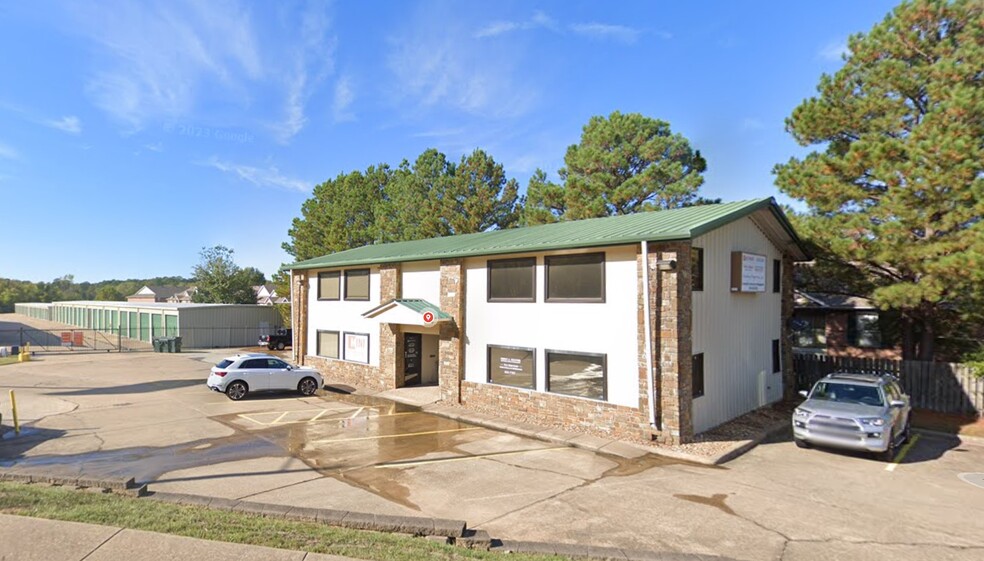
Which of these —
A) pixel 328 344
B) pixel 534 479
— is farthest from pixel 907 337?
pixel 328 344

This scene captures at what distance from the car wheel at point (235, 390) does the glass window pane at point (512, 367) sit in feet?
31.0

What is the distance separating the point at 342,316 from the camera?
22891mm

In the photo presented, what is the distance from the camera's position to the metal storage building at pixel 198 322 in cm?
3944

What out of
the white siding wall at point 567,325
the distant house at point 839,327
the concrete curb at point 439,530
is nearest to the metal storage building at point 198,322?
the white siding wall at point 567,325

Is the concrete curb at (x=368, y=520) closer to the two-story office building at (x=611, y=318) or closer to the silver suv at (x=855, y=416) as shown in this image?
the two-story office building at (x=611, y=318)

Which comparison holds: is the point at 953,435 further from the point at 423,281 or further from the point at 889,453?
the point at 423,281

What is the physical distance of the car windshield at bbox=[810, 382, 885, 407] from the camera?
12133mm

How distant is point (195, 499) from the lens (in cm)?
732

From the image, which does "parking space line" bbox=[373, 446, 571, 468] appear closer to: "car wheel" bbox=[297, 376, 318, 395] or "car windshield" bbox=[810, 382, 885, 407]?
"car windshield" bbox=[810, 382, 885, 407]

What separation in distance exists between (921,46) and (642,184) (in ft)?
48.3

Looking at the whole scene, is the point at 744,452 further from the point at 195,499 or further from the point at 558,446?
the point at 195,499

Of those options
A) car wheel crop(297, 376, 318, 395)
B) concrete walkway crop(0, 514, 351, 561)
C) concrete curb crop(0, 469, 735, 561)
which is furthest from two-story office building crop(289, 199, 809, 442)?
concrete walkway crop(0, 514, 351, 561)

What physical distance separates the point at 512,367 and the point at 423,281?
553cm

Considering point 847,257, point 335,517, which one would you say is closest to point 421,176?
point 847,257
